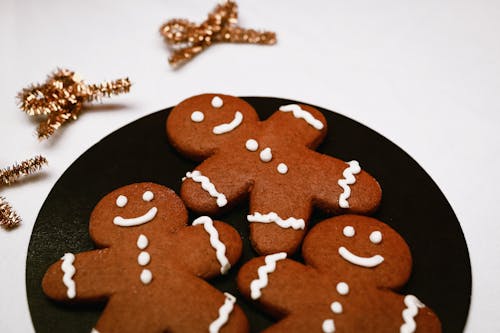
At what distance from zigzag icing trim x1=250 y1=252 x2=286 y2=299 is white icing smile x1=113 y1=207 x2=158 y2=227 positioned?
0.39m

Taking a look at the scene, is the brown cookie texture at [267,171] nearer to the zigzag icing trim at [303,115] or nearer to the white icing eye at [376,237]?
the zigzag icing trim at [303,115]

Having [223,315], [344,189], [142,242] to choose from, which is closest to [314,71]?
[344,189]

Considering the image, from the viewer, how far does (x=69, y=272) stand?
1.59 m

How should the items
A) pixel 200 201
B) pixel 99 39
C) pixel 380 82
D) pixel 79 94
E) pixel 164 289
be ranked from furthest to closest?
pixel 99 39, pixel 380 82, pixel 79 94, pixel 200 201, pixel 164 289

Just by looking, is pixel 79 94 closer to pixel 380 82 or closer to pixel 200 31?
pixel 200 31

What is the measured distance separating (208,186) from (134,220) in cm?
26

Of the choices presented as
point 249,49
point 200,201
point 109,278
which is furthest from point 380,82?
point 109,278

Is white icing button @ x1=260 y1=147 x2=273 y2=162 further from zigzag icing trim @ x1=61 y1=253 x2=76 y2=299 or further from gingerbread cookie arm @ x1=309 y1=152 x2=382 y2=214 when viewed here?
zigzag icing trim @ x1=61 y1=253 x2=76 y2=299

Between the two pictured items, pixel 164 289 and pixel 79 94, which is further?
pixel 79 94

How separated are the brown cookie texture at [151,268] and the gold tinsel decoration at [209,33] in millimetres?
931

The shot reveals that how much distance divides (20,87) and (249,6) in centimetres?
114

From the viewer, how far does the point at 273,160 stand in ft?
6.08

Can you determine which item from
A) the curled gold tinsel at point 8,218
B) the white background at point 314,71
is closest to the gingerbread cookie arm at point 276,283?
the white background at point 314,71

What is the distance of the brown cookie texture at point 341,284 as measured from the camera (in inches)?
58.7
